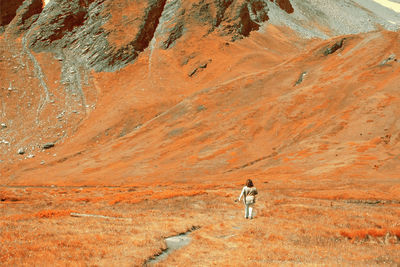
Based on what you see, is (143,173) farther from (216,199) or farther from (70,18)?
(70,18)

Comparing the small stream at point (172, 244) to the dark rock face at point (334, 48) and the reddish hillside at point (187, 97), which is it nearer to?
the reddish hillside at point (187, 97)

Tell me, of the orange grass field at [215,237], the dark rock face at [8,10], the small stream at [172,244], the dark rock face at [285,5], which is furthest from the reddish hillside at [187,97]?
the small stream at [172,244]

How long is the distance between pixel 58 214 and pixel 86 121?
55.9m

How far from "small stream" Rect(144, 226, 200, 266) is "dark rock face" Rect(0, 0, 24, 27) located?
356ft

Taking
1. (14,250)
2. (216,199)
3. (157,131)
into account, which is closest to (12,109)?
(157,131)

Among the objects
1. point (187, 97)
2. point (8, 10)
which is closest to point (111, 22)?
point (8, 10)

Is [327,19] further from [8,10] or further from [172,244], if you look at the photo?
[172,244]

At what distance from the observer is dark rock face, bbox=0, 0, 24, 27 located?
10131cm

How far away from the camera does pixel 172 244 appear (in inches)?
497

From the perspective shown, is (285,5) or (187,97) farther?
(285,5)

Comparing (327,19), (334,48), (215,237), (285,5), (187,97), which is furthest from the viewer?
(327,19)

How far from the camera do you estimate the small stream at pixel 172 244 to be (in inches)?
409

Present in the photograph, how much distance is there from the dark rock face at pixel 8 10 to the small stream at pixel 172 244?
108 m

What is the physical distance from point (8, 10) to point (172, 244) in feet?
370
